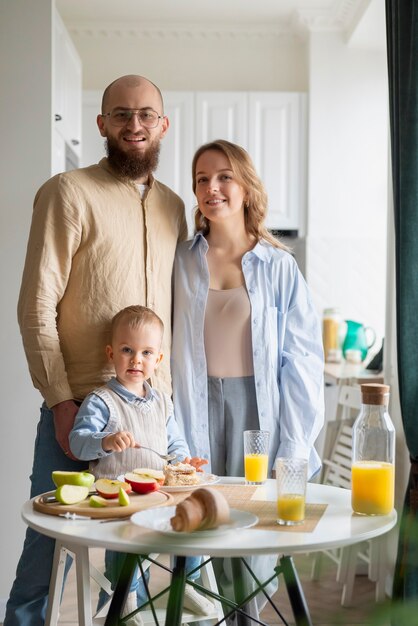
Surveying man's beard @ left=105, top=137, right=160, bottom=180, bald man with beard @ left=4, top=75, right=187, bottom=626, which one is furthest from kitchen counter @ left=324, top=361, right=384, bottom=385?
man's beard @ left=105, top=137, right=160, bottom=180

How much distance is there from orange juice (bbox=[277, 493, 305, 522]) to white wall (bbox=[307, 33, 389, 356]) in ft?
12.6

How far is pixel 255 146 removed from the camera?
521 centimetres

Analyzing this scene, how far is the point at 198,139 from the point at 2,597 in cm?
318

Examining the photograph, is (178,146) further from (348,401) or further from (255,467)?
(255,467)

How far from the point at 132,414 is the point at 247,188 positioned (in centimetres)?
77

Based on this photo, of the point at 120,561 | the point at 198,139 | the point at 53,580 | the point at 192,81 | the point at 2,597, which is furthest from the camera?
the point at 192,81

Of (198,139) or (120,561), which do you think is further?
(198,139)

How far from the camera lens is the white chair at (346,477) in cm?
317

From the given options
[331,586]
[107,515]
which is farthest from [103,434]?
[331,586]

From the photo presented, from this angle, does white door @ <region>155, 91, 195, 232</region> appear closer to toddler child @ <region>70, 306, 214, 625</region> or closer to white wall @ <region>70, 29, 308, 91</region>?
white wall @ <region>70, 29, 308, 91</region>

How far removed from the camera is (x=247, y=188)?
229 centimetres

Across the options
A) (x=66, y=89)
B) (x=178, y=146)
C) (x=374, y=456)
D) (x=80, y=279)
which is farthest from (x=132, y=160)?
(x=178, y=146)

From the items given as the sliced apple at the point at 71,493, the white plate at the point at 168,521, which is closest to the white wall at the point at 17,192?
the sliced apple at the point at 71,493

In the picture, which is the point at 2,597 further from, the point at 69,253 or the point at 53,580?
the point at 69,253
